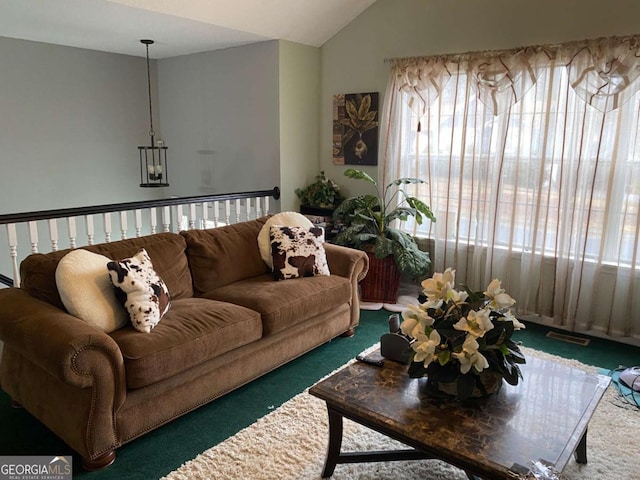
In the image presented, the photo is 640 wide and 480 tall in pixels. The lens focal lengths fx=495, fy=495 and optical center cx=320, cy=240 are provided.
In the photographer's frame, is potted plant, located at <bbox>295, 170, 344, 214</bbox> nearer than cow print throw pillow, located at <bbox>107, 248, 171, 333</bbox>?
No

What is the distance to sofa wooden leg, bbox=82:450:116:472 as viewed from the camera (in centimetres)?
221

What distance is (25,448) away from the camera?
7.70 ft

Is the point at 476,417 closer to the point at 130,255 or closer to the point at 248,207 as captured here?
the point at 130,255

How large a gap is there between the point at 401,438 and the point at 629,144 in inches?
111

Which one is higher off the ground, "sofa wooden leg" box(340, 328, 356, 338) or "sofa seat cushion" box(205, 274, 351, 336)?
"sofa seat cushion" box(205, 274, 351, 336)

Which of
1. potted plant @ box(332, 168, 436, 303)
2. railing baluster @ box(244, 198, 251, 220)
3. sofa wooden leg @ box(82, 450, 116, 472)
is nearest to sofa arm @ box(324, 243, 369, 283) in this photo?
potted plant @ box(332, 168, 436, 303)

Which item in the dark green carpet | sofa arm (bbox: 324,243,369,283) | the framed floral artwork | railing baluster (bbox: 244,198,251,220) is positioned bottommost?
the dark green carpet

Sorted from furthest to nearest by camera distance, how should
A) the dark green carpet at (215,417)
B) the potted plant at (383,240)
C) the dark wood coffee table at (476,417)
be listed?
the potted plant at (383,240) → the dark green carpet at (215,417) → the dark wood coffee table at (476,417)

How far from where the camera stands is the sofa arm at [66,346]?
205 centimetres

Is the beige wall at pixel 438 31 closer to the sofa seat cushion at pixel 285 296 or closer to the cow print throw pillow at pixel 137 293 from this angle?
the sofa seat cushion at pixel 285 296

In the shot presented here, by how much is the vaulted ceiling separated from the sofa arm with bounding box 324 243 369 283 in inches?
80.9

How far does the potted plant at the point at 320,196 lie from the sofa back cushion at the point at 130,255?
1.92m

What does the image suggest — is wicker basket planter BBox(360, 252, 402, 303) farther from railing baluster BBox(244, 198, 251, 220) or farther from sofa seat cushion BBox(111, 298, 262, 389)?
sofa seat cushion BBox(111, 298, 262, 389)

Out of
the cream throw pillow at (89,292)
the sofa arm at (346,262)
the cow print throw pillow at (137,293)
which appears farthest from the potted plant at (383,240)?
the cream throw pillow at (89,292)
